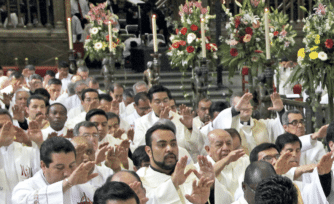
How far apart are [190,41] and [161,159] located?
14.6 ft

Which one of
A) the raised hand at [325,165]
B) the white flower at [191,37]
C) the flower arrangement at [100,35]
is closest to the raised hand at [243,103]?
the raised hand at [325,165]

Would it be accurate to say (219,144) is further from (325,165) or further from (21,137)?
(21,137)

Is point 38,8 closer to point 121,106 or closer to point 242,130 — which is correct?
point 121,106

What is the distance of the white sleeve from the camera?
402cm

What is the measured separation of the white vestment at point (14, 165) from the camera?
545cm

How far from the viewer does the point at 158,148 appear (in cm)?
451

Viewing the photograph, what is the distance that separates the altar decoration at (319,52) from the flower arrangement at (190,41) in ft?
6.70

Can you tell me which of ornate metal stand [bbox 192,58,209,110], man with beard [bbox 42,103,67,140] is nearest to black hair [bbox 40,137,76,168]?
man with beard [bbox 42,103,67,140]

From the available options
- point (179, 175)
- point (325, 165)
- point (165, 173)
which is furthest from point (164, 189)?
point (325, 165)

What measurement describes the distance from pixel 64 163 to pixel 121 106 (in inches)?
197

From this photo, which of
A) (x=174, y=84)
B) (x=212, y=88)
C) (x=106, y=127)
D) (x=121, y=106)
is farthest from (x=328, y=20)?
(x=174, y=84)

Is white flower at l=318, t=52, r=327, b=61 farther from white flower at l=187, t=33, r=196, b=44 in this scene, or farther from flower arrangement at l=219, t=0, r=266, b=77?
white flower at l=187, t=33, r=196, b=44

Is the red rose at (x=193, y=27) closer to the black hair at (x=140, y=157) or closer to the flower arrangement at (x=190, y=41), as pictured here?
the flower arrangement at (x=190, y=41)

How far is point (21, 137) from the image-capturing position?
5613mm
